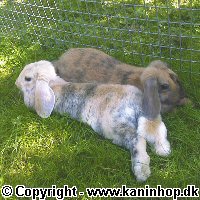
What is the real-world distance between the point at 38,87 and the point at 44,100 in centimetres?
15

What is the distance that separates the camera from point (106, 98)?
346cm

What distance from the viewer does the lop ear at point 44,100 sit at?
12.1 ft

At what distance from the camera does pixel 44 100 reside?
3.71m

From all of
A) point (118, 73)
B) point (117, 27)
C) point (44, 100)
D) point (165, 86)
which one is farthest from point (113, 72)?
point (117, 27)

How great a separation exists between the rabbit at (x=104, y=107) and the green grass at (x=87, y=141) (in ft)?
0.25

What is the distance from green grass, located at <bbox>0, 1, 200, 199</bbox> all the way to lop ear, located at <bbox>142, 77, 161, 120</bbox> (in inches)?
11.3

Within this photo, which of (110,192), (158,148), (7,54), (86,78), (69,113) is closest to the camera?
(110,192)

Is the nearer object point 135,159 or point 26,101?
point 135,159

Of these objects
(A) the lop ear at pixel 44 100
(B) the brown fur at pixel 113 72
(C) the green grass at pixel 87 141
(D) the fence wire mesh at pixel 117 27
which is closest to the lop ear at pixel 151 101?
(B) the brown fur at pixel 113 72

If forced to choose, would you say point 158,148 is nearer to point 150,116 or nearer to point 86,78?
point 150,116

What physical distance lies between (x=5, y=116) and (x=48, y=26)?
4.56 feet

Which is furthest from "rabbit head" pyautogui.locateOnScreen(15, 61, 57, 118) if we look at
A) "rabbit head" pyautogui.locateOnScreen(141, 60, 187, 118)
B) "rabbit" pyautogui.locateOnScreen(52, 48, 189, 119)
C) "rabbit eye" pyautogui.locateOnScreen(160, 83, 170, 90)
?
"rabbit eye" pyautogui.locateOnScreen(160, 83, 170, 90)

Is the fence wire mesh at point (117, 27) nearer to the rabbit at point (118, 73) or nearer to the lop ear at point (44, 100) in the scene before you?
the rabbit at point (118, 73)

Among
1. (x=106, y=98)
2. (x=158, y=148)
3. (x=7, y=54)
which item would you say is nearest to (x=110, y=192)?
(x=158, y=148)
